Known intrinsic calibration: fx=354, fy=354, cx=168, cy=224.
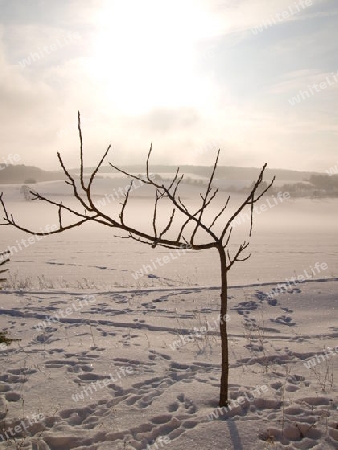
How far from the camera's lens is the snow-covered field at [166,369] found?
3.49 m

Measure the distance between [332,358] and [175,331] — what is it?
8.94 feet

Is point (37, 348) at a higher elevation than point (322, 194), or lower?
lower

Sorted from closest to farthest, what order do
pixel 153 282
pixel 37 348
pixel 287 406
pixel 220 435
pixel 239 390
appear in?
1. pixel 220 435
2. pixel 287 406
3. pixel 239 390
4. pixel 37 348
5. pixel 153 282

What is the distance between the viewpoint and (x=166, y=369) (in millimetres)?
5016

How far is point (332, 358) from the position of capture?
207 inches

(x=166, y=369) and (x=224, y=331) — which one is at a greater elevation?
(x=224, y=331)

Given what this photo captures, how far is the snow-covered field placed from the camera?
137 inches

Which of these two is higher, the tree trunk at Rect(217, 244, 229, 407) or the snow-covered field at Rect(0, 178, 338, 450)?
the tree trunk at Rect(217, 244, 229, 407)

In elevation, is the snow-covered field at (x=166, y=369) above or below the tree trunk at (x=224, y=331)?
below

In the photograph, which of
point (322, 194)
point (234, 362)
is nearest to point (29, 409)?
point (234, 362)

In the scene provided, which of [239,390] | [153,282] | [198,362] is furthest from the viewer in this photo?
[153,282]

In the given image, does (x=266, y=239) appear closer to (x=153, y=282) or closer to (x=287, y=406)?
(x=153, y=282)

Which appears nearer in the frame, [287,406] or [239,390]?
[287,406]

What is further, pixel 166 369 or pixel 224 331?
pixel 166 369
